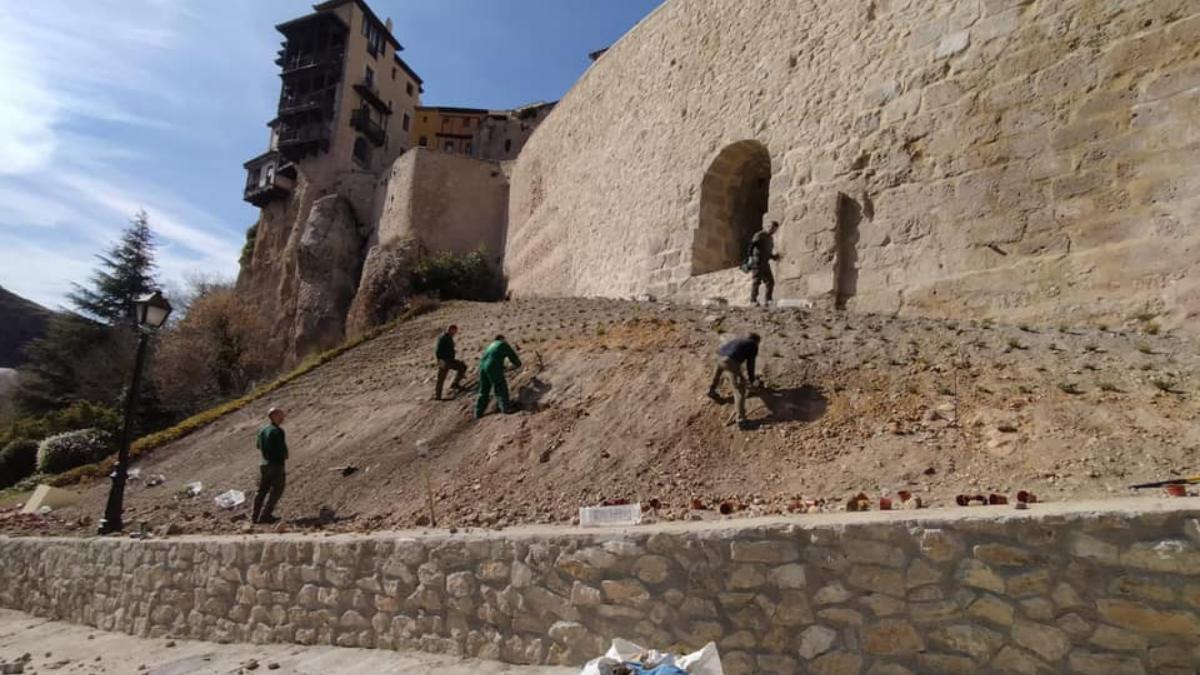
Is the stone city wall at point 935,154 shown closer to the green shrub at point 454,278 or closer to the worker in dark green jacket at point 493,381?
the worker in dark green jacket at point 493,381

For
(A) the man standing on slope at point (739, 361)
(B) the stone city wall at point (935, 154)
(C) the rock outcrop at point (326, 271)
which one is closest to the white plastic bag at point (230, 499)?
(A) the man standing on slope at point (739, 361)

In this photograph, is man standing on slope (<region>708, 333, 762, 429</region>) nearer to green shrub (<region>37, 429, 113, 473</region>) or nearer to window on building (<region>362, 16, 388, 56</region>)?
green shrub (<region>37, 429, 113, 473</region>)

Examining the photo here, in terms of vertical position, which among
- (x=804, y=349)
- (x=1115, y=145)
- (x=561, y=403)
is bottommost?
(x=561, y=403)

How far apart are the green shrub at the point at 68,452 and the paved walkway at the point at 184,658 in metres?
8.06

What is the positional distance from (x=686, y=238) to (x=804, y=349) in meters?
6.32

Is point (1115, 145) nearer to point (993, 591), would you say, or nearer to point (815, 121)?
point (815, 121)

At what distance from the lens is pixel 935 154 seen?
9.23 meters

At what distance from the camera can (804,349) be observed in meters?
7.68

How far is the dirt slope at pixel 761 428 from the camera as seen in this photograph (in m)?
5.11

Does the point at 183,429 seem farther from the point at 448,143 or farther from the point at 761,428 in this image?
the point at 448,143

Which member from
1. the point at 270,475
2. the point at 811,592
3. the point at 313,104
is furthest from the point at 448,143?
the point at 811,592

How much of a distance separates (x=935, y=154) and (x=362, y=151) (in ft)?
106

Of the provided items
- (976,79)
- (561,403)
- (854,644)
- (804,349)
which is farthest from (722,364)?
(976,79)

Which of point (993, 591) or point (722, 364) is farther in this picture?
point (722, 364)
